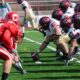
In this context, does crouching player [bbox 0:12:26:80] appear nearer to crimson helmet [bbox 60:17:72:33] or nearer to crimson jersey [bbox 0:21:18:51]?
crimson jersey [bbox 0:21:18:51]

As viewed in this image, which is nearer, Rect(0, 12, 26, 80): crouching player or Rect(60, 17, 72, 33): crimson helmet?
Rect(0, 12, 26, 80): crouching player

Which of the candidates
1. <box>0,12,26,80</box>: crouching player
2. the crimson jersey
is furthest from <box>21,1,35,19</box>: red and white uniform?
the crimson jersey

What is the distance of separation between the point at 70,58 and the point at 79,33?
2.25 ft

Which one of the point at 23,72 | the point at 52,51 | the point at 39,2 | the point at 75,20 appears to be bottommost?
the point at 39,2

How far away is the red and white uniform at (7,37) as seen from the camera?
26.5ft

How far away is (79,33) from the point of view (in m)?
10.6

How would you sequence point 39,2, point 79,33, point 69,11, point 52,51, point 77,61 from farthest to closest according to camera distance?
point 39,2, point 52,51, point 69,11, point 77,61, point 79,33

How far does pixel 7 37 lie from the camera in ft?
26.5

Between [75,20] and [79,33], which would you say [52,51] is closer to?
[79,33]

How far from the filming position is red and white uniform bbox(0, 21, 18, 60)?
806 cm

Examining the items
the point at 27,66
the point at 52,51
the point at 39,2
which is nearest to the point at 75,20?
the point at 27,66

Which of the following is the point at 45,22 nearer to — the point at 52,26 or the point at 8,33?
the point at 52,26

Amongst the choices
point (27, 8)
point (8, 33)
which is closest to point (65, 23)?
point (8, 33)

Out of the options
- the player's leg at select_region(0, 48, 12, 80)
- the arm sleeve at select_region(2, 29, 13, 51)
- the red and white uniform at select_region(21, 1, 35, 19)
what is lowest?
the red and white uniform at select_region(21, 1, 35, 19)
